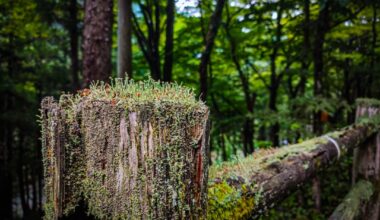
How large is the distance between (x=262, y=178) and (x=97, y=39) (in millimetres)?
2947

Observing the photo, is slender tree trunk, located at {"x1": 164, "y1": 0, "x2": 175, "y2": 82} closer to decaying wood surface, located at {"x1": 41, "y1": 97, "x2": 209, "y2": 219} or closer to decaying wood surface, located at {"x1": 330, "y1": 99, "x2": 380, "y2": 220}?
decaying wood surface, located at {"x1": 330, "y1": 99, "x2": 380, "y2": 220}

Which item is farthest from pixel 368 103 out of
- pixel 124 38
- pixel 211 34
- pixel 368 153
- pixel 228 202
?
pixel 228 202

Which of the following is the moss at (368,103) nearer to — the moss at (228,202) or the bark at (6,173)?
Result: the moss at (228,202)

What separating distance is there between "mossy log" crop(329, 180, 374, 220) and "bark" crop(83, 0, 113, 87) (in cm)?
311

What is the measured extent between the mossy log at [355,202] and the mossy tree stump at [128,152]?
241 centimetres

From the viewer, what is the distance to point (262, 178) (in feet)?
6.95

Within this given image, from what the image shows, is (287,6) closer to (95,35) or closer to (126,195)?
(95,35)

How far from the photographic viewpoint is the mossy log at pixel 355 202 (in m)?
3.37

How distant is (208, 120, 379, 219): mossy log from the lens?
1732mm

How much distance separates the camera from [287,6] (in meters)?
6.11

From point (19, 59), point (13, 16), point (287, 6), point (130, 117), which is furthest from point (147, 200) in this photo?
point (19, 59)

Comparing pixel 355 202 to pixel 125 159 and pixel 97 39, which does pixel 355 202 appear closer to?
pixel 125 159

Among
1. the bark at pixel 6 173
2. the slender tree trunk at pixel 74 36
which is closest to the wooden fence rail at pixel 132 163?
the slender tree trunk at pixel 74 36

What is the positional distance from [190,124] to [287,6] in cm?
537
